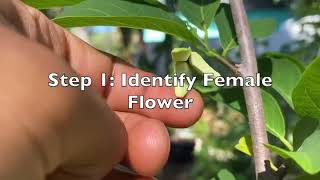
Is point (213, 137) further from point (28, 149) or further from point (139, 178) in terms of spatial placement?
point (28, 149)

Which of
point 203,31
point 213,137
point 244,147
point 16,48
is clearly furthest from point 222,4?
point 213,137

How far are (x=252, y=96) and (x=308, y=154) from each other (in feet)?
0.52

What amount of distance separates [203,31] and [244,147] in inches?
5.8

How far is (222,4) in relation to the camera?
2.80 feet

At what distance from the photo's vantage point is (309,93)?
656 millimetres

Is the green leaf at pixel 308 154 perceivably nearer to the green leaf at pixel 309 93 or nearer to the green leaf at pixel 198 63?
the green leaf at pixel 309 93

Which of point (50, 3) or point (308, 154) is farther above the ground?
point (50, 3)

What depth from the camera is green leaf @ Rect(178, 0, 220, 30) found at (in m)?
0.82

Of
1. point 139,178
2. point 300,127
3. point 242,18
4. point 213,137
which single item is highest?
point 242,18

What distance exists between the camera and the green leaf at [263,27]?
35.1 inches

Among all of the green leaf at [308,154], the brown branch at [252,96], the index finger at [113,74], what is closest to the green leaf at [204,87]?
the index finger at [113,74]

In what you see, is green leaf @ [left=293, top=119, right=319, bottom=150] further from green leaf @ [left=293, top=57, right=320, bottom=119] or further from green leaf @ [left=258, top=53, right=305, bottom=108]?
green leaf @ [left=258, top=53, right=305, bottom=108]

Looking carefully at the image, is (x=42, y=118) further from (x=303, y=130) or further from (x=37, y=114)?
(x=303, y=130)

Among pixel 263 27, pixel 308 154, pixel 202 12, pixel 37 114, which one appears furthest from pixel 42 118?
pixel 263 27
